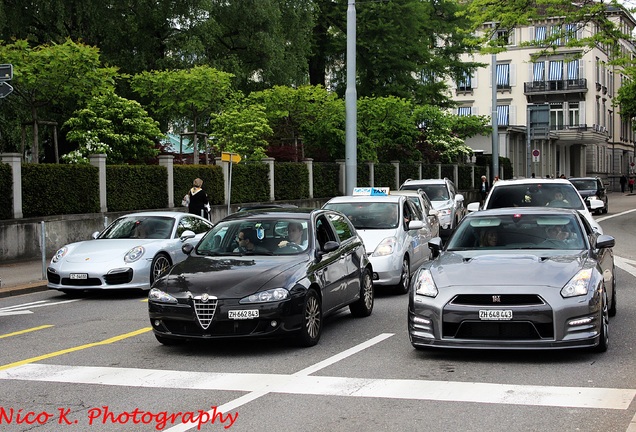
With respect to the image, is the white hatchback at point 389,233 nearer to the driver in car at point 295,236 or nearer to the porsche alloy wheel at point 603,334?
the driver in car at point 295,236

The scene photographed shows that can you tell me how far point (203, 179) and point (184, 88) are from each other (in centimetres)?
432

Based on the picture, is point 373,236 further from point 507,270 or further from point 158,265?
point 507,270

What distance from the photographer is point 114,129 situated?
30359mm

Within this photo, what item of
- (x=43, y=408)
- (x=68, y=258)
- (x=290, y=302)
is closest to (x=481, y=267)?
(x=290, y=302)

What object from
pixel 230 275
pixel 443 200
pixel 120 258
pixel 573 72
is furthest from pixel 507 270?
pixel 573 72

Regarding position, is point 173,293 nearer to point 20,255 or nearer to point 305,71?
point 20,255

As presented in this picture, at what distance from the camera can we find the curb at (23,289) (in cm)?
1619

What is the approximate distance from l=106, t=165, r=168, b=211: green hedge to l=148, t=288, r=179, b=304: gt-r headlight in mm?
16606

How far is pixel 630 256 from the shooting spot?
2133 cm

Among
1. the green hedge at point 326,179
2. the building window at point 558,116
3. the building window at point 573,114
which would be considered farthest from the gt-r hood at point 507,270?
the building window at point 573,114

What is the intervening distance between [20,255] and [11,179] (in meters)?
1.79

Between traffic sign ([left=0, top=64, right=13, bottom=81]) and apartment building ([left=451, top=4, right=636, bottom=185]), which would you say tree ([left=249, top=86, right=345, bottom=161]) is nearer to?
traffic sign ([left=0, top=64, right=13, bottom=81])

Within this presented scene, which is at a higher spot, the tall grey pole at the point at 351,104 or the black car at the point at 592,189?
the tall grey pole at the point at 351,104

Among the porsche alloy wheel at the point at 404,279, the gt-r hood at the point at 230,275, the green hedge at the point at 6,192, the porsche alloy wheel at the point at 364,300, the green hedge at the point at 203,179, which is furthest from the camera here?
the green hedge at the point at 203,179
